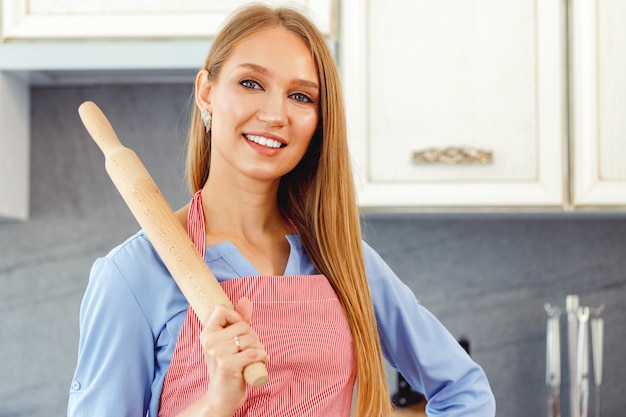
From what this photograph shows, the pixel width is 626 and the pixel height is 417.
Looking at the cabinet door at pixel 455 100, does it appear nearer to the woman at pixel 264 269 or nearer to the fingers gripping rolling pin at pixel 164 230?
the woman at pixel 264 269

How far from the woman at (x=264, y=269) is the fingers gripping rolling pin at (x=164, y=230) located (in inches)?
1.6

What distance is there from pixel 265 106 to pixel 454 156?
2.93ft

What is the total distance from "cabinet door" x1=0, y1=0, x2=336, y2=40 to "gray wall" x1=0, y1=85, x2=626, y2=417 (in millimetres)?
372

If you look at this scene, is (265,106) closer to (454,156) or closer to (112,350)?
(112,350)

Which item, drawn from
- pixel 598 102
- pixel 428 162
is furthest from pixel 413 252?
pixel 598 102

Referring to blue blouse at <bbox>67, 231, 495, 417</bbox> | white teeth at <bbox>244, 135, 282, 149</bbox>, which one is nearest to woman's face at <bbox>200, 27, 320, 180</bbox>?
white teeth at <bbox>244, 135, 282, 149</bbox>

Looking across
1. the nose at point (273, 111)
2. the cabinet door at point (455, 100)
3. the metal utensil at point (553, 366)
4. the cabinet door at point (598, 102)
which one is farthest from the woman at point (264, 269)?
the metal utensil at point (553, 366)

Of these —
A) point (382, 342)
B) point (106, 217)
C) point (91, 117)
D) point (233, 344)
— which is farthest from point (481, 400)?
point (106, 217)

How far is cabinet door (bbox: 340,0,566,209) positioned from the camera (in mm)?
1865

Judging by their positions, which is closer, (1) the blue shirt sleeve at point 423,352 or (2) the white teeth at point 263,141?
(2) the white teeth at point 263,141

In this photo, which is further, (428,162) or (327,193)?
(428,162)

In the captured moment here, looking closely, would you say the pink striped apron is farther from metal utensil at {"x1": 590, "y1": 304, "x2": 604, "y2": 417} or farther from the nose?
metal utensil at {"x1": 590, "y1": 304, "x2": 604, "y2": 417}

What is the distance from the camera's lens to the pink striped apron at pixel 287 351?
3.26ft

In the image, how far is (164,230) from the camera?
926 millimetres
